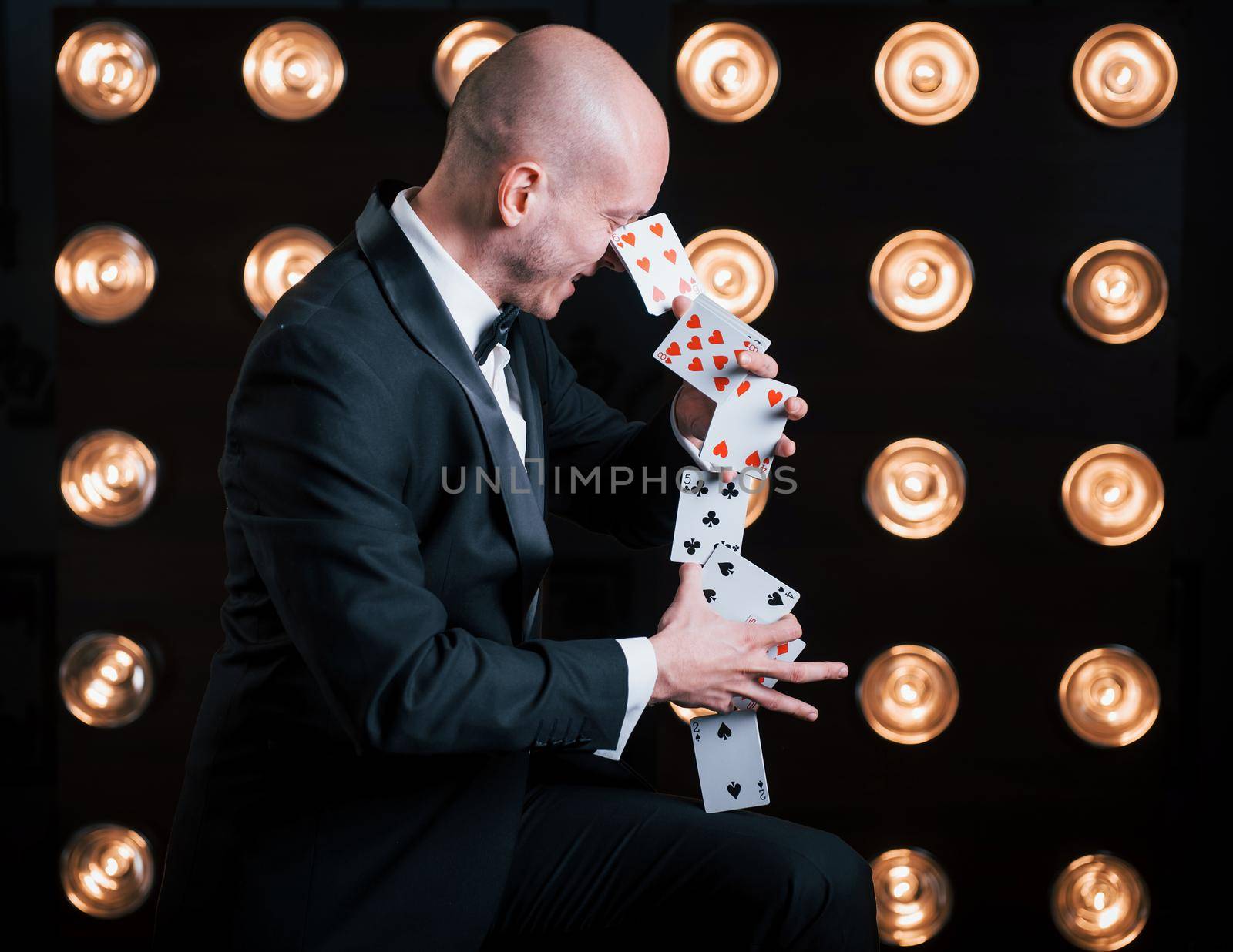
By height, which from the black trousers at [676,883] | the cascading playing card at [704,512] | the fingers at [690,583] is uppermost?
the cascading playing card at [704,512]

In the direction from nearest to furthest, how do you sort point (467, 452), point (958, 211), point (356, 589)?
point (356, 589) < point (467, 452) < point (958, 211)

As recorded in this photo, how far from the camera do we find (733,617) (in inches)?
61.8

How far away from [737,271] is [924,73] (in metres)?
0.55

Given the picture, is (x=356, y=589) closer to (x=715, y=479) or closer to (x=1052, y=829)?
(x=715, y=479)

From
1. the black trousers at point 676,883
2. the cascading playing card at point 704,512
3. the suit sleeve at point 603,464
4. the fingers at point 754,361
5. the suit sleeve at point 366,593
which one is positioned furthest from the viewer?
the suit sleeve at point 603,464

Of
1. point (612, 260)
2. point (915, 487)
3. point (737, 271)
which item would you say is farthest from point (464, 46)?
point (915, 487)

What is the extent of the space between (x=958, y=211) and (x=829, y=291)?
307 millimetres

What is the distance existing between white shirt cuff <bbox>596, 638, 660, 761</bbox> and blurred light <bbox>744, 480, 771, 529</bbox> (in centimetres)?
93

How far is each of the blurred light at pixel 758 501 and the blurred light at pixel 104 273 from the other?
1.33 metres

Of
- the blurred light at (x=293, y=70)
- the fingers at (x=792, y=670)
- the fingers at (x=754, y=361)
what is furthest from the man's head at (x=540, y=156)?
the blurred light at (x=293, y=70)

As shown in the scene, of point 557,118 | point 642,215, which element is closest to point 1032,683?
point 642,215

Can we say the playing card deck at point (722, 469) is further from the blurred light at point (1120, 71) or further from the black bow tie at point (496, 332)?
the blurred light at point (1120, 71)

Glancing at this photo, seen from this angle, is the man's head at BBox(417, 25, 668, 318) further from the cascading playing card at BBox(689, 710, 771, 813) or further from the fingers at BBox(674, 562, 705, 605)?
the cascading playing card at BBox(689, 710, 771, 813)

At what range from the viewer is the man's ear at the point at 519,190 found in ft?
4.60
